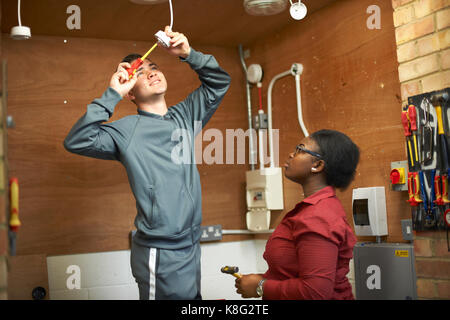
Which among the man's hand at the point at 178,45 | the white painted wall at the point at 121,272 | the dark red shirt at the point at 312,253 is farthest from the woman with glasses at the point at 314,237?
the man's hand at the point at 178,45

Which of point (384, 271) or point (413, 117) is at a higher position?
point (413, 117)

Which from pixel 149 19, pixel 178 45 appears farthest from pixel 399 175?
pixel 149 19

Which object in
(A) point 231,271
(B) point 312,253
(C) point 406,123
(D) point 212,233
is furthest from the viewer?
(D) point 212,233

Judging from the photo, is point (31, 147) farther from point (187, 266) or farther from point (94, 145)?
point (187, 266)

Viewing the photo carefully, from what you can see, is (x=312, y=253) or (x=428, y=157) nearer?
(x=312, y=253)

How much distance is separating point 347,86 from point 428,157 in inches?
13.6

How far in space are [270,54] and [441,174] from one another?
62 centimetres

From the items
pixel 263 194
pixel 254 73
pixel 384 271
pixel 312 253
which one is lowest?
pixel 384 271

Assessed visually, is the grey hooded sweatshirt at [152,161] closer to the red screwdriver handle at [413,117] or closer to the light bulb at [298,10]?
the light bulb at [298,10]

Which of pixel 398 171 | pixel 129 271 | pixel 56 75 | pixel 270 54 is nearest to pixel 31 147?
pixel 56 75

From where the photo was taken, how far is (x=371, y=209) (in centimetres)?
154

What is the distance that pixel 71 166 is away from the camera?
1.68m

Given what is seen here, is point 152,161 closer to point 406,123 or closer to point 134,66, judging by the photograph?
point 134,66

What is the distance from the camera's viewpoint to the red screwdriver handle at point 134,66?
132cm
